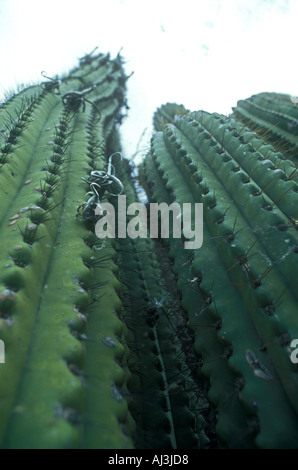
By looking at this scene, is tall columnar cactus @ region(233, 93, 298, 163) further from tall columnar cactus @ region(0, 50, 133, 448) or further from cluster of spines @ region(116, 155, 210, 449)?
tall columnar cactus @ region(0, 50, 133, 448)

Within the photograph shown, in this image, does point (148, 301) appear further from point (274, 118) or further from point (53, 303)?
point (274, 118)

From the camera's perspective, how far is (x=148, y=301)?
2877 mm

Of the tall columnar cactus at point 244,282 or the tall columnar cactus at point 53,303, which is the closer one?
the tall columnar cactus at point 53,303

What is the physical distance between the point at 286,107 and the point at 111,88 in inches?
111

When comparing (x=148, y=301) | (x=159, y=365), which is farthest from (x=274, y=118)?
(x=159, y=365)

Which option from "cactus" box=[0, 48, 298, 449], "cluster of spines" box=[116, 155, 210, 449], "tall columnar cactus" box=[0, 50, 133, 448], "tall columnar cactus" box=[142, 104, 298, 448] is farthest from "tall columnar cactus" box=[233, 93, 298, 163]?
"tall columnar cactus" box=[0, 50, 133, 448]

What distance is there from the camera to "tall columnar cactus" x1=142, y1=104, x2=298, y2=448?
171 cm

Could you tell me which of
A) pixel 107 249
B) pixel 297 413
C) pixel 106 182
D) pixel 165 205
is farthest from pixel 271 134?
pixel 297 413

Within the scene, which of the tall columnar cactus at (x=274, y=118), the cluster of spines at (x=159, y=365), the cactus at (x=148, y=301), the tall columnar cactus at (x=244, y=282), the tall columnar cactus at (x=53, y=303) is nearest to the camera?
the tall columnar cactus at (x=53, y=303)

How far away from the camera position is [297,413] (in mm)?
1626

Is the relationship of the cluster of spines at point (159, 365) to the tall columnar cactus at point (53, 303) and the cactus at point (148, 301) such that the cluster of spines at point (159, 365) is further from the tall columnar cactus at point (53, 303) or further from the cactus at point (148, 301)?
the tall columnar cactus at point (53, 303)

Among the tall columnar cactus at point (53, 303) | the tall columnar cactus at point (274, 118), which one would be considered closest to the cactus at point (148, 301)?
the tall columnar cactus at point (53, 303)

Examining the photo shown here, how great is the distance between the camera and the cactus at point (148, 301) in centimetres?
154

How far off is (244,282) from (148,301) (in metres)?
1.01
